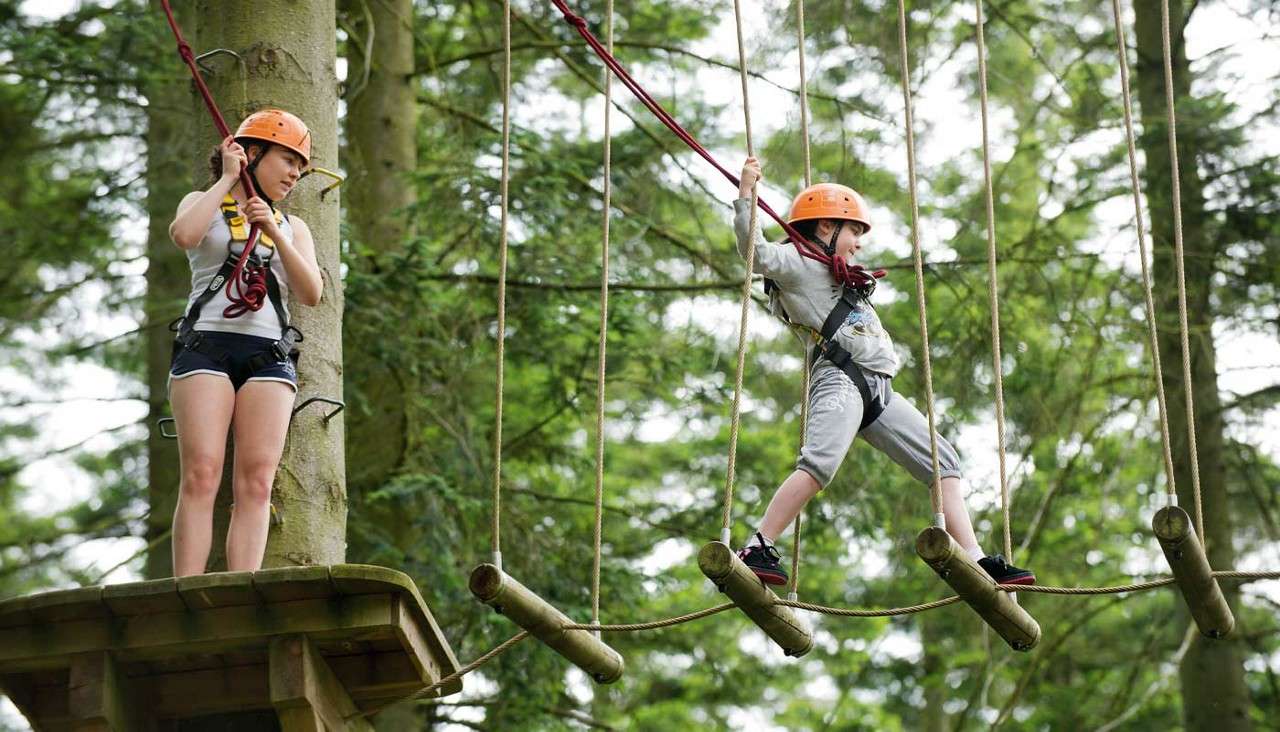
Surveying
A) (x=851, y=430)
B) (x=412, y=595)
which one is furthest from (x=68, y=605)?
Answer: (x=851, y=430)

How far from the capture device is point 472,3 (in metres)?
9.57

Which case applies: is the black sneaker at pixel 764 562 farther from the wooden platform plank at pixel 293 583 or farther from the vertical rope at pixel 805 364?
the wooden platform plank at pixel 293 583

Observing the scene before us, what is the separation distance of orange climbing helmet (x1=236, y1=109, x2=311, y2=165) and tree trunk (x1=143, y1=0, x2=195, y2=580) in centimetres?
453

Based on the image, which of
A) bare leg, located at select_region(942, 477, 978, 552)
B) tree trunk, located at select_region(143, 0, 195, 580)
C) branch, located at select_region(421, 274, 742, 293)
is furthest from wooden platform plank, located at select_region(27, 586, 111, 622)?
tree trunk, located at select_region(143, 0, 195, 580)

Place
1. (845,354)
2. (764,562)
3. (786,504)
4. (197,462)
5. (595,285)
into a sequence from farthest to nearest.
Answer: (595,285) < (845,354) < (786,504) < (764,562) < (197,462)

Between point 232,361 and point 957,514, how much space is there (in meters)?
2.11

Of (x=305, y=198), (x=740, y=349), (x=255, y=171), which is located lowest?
(x=740, y=349)

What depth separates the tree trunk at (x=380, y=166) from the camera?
9023mm

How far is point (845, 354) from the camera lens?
5164 mm

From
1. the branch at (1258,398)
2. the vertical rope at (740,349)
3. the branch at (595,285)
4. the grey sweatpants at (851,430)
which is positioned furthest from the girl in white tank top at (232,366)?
the branch at (1258,398)

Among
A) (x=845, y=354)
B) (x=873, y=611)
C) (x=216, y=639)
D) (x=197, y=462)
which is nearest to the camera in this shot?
(x=873, y=611)

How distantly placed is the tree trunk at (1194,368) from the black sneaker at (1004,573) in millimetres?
5204

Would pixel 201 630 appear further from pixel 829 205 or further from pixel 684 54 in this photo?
pixel 684 54

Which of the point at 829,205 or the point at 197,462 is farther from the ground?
the point at 829,205
